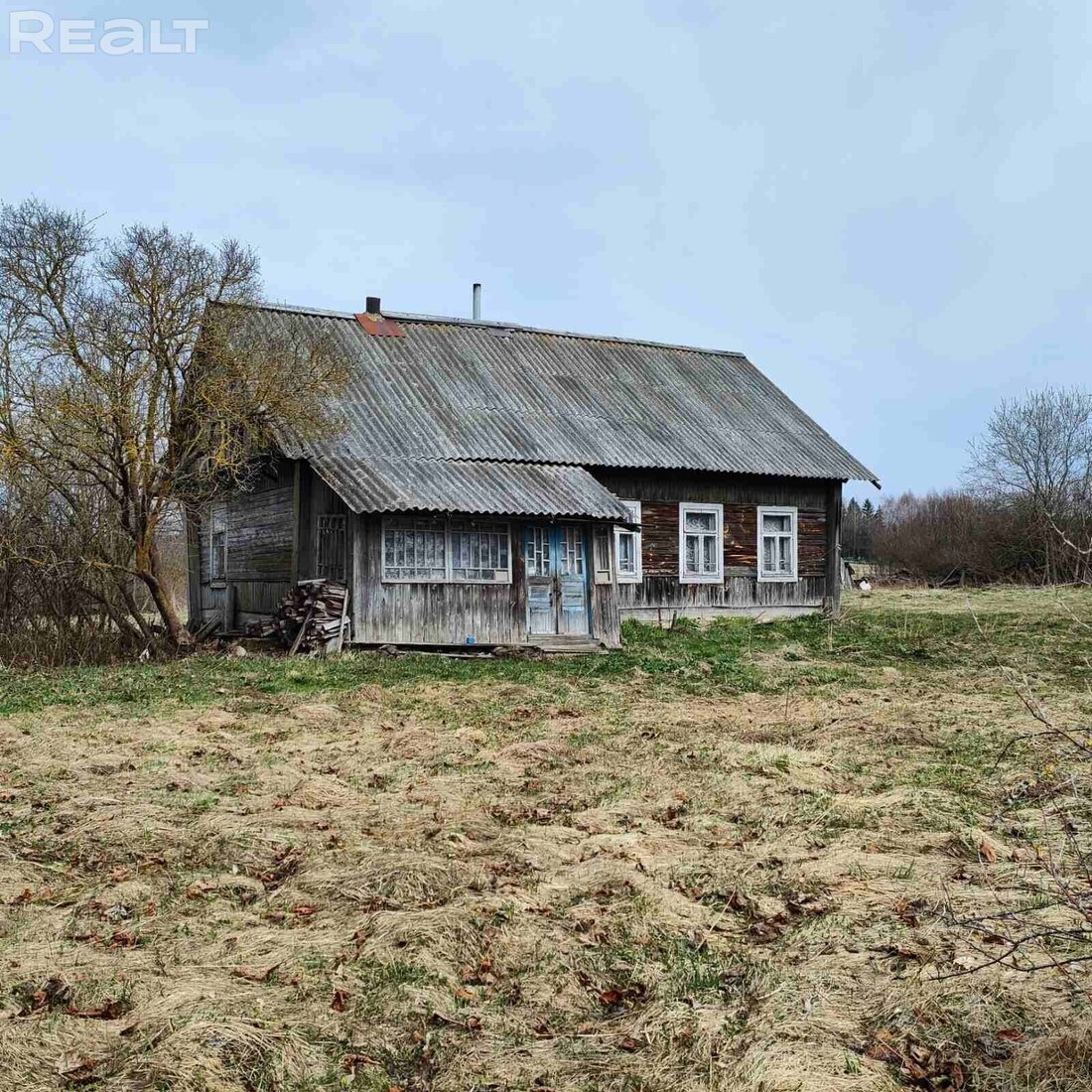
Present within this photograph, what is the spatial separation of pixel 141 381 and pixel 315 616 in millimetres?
4386

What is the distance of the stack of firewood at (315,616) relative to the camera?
53.7 ft

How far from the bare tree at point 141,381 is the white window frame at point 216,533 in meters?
3.17

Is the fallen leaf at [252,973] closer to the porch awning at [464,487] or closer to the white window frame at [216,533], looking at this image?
the porch awning at [464,487]

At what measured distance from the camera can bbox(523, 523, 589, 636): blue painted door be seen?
715 inches

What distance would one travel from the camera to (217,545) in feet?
71.6

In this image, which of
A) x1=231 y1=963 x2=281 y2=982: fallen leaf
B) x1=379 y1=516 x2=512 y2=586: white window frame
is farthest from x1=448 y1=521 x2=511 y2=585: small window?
x1=231 y1=963 x2=281 y2=982: fallen leaf

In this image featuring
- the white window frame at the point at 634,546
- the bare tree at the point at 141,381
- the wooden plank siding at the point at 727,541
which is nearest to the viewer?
the bare tree at the point at 141,381

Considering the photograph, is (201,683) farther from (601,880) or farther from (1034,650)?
(1034,650)

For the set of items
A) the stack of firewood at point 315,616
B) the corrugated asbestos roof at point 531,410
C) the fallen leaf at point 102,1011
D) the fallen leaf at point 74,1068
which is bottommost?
the fallen leaf at point 74,1068

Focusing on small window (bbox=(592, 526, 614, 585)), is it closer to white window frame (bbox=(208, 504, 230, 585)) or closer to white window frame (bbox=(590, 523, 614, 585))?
white window frame (bbox=(590, 523, 614, 585))

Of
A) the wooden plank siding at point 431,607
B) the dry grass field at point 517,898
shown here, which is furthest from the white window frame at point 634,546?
the dry grass field at point 517,898

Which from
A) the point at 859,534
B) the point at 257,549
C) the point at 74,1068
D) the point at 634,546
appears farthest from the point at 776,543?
the point at 859,534

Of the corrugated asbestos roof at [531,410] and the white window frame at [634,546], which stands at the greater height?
the corrugated asbestos roof at [531,410]

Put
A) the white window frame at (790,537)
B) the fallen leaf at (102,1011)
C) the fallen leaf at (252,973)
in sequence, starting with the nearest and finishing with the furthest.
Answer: the fallen leaf at (102,1011)
the fallen leaf at (252,973)
the white window frame at (790,537)
